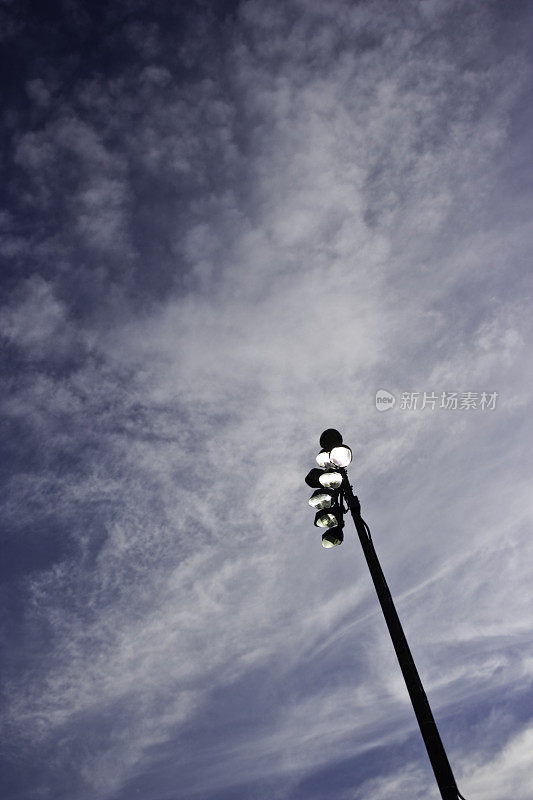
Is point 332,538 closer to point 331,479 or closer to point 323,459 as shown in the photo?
point 331,479

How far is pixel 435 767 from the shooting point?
4250 millimetres

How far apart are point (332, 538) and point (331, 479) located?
76 cm

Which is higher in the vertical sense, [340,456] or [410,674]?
[340,456]

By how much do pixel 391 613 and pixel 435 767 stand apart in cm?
134

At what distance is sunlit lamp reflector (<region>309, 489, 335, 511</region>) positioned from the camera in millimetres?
6309

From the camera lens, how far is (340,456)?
655 cm

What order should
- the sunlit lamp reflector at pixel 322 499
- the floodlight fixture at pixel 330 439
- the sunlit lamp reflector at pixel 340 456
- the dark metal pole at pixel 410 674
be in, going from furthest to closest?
the floodlight fixture at pixel 330 439, the sunlit lamp reflector at pixel 340 456, the sunlit lamp reflector at pixel 322 499, the dark metal pole at pixel 410 674

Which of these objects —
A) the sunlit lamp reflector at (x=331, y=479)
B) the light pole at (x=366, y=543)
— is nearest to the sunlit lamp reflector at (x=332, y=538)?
the light pole at (x=366, y=543)

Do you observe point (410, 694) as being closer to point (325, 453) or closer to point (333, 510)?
point (333, 510)

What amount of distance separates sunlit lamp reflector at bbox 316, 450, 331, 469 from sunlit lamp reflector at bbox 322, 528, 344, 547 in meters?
0.85

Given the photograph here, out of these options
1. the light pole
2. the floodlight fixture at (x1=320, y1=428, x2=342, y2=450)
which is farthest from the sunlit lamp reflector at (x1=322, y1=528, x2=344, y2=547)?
the floodlight fixture at (x1=320, y1=428, x2=342, y2=450)

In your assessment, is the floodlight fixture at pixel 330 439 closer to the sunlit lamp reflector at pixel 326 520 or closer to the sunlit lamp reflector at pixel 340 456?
the sunlit lamp reflector at pixel 340 456

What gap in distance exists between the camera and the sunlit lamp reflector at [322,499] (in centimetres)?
631

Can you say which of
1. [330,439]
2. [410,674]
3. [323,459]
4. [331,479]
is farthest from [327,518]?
[410,674]
